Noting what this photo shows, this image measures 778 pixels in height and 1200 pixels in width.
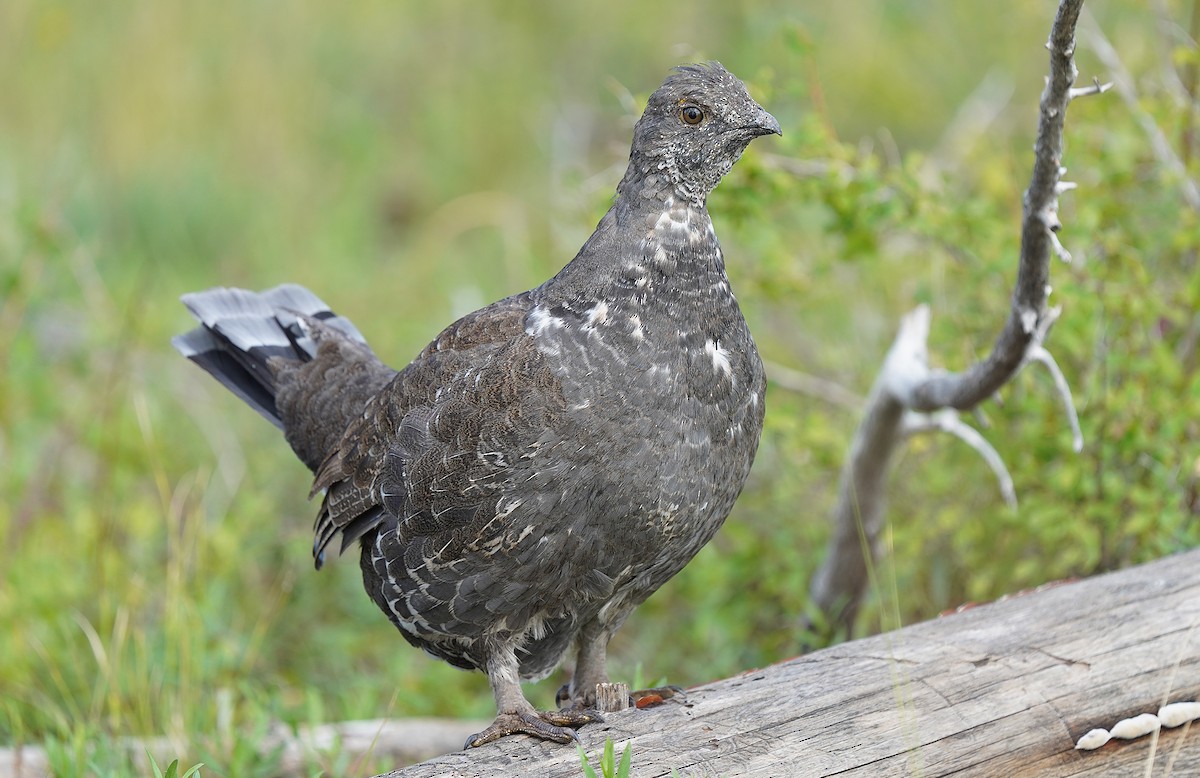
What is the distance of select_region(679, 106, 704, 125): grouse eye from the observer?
9.65 ft

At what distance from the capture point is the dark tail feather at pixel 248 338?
13.1 feet

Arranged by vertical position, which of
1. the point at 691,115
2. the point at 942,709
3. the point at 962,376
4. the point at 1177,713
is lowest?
the point at 1177,713

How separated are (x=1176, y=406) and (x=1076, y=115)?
1.30 m

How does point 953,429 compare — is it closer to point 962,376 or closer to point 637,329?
point 962,376

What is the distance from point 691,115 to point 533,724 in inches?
57.6

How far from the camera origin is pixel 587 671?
339cm

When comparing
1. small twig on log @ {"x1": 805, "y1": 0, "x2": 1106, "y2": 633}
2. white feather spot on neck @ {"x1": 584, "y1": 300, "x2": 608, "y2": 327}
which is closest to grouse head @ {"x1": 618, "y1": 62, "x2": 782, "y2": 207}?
white feather spot on neck @ {"x1": 584, "y1": 300, "x2": 608, "y2": 327}

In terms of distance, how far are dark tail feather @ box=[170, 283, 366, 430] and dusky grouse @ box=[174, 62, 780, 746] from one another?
89cm

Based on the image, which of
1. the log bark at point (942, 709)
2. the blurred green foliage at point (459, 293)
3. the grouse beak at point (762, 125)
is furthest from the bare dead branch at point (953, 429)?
the grouse beak at point (762, 125)

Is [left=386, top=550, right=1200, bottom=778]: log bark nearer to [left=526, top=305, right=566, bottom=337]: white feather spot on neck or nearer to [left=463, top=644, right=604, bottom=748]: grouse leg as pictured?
[left=463, top=644, right=604, bottom=748]: grouse leg

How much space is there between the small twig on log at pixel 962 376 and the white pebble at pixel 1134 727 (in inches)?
26.9

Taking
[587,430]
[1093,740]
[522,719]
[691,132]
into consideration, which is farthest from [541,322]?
[1093,740]

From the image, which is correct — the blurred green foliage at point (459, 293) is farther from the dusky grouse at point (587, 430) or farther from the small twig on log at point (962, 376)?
the dusky grouse at point (587, 430)

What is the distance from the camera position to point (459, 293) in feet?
22.1
